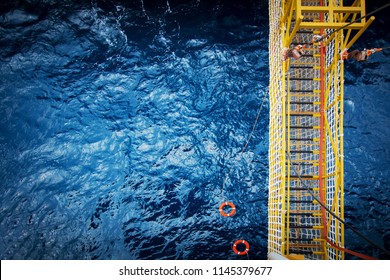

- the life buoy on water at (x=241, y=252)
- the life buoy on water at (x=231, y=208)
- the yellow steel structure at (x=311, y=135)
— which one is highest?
the yellow steel structure at (x=311, y=135)

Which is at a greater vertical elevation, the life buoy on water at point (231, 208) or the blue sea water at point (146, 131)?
the blue sea water at point (146, 131)

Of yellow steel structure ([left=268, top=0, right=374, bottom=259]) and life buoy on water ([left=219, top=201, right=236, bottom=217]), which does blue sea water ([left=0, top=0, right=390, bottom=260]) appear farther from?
yellow steel structure ([left=268, top=0, right=374, bottom=259])

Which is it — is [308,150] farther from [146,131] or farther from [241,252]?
[146,131]

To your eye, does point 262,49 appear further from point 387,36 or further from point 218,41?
point 387,36

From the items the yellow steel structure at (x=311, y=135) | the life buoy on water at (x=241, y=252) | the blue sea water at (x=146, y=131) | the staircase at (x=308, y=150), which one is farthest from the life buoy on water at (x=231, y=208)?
the staircase at (x=308, y=150)

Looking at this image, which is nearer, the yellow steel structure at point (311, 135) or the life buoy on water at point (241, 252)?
the yellow steel structure at point (311, 135)

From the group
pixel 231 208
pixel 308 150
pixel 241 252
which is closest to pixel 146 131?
pixel 231 208

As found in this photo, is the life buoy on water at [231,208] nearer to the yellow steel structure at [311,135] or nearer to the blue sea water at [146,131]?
the blue sea water at [146,131]

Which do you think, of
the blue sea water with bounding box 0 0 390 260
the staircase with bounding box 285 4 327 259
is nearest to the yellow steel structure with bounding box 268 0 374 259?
the staircase with bounding box 285 4 327 259
